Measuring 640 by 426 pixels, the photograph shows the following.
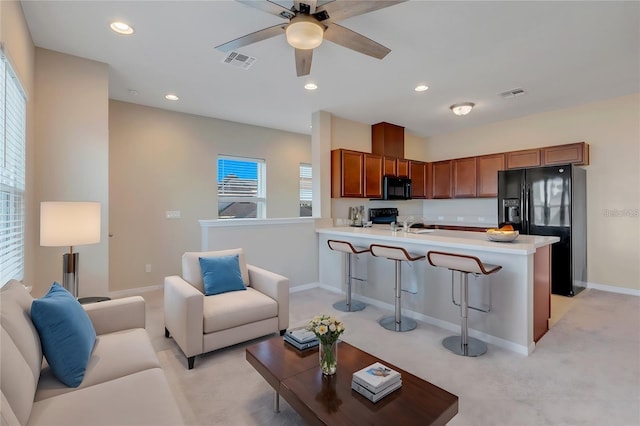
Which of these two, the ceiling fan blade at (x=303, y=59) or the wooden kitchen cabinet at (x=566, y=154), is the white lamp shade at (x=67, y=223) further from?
the wooden kitchen cabinet at (x=566, y=154)

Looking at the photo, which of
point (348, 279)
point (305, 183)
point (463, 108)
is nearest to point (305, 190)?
point (305, 183)

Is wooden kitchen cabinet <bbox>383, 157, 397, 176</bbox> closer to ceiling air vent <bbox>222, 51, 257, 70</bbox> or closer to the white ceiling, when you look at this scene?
the white ceiling

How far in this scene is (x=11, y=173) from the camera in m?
2.25

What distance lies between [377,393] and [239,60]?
3.17 m

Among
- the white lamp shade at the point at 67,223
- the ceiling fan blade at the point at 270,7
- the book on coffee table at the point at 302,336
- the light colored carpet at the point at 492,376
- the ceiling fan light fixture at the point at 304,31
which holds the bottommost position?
the light colored carpet at the point at 492,376

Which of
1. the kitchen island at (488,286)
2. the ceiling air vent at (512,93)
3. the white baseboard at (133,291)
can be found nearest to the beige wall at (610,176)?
the ceiling air vent at (512,93)

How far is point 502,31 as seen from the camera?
8.73ft

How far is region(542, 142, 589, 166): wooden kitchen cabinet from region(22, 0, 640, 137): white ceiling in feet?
2.13

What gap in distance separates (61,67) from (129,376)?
312 centimetres

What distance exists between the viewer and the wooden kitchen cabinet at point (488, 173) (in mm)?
5391

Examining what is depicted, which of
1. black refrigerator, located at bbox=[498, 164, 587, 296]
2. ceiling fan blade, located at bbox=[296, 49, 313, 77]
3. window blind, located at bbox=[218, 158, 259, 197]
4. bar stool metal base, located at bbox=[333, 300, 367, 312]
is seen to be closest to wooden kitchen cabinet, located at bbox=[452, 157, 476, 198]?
black refrigerator, located at bbox=[498, 164, 587, 296]

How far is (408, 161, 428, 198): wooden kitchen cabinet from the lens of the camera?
19.7 ft

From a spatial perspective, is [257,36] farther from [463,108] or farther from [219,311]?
[463,108]

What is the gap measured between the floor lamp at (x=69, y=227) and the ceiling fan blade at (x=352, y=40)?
227cm
